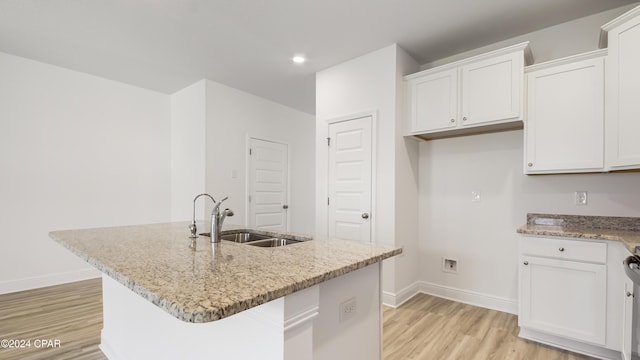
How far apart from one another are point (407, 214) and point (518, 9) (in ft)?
6.63

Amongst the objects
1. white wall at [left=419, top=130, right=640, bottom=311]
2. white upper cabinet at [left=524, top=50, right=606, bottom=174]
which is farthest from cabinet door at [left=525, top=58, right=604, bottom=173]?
white wall at [left=419, top=130, right=640, bottom=311]

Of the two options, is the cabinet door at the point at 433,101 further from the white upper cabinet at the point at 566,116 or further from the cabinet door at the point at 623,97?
the cabinet door at the point at 623,97

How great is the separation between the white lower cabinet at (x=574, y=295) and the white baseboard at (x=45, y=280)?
480cm

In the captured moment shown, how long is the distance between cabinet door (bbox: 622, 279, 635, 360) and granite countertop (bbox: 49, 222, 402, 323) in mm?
1431

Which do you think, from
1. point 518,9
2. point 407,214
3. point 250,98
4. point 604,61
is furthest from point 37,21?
point 604,61

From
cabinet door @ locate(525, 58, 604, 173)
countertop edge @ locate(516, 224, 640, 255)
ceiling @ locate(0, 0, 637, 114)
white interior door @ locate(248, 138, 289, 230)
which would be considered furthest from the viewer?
white interior door @ locate(248, 138, 289, 230)

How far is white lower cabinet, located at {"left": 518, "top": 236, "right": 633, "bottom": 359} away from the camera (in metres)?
1.93

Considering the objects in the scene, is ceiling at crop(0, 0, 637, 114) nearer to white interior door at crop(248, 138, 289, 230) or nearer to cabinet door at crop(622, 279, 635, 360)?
white interior door at crop(248, 138, 289, 230)

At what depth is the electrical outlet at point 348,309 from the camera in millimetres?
1333

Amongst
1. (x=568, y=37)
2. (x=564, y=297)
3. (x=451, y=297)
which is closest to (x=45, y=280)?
(x=451, y=297)

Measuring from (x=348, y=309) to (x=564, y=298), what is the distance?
1778 mm

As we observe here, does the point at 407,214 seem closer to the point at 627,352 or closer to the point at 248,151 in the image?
the point at 627,352

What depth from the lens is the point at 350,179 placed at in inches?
131

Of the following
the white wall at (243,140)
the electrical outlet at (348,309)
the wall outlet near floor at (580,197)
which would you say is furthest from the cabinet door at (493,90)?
the white wall at (243,140)
